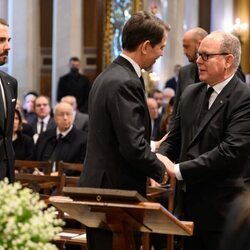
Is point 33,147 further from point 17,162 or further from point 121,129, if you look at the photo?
point 121,129

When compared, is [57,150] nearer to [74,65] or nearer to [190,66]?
[190,66]

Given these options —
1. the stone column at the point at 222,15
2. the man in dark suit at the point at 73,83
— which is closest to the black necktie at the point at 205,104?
the man in dark suit at the point at 73,83

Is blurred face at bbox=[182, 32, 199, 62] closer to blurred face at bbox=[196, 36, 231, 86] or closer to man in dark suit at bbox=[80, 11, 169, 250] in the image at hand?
blurred face at bbox=[196, 36, 231, 86]

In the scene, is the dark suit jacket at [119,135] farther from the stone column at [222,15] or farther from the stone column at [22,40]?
the stone column at [222,15]

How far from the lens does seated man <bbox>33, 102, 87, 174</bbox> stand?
24.4 feet

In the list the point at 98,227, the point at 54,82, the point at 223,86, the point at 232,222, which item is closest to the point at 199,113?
the point at 223,86

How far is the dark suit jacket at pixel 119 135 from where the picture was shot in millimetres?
3574

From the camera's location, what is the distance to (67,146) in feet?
24.7

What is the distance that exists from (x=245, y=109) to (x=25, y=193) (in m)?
1.98


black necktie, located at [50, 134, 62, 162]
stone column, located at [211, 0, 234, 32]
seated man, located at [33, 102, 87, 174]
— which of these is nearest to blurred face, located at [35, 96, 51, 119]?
seated man, located at [33, 102, 87, 174]

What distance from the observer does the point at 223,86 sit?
412cm

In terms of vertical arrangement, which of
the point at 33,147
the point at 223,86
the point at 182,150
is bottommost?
the point at 33,147

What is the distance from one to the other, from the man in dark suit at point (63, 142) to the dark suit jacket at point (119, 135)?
12.0ft

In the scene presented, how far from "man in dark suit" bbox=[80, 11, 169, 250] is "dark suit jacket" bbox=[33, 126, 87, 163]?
3629 millimetres
